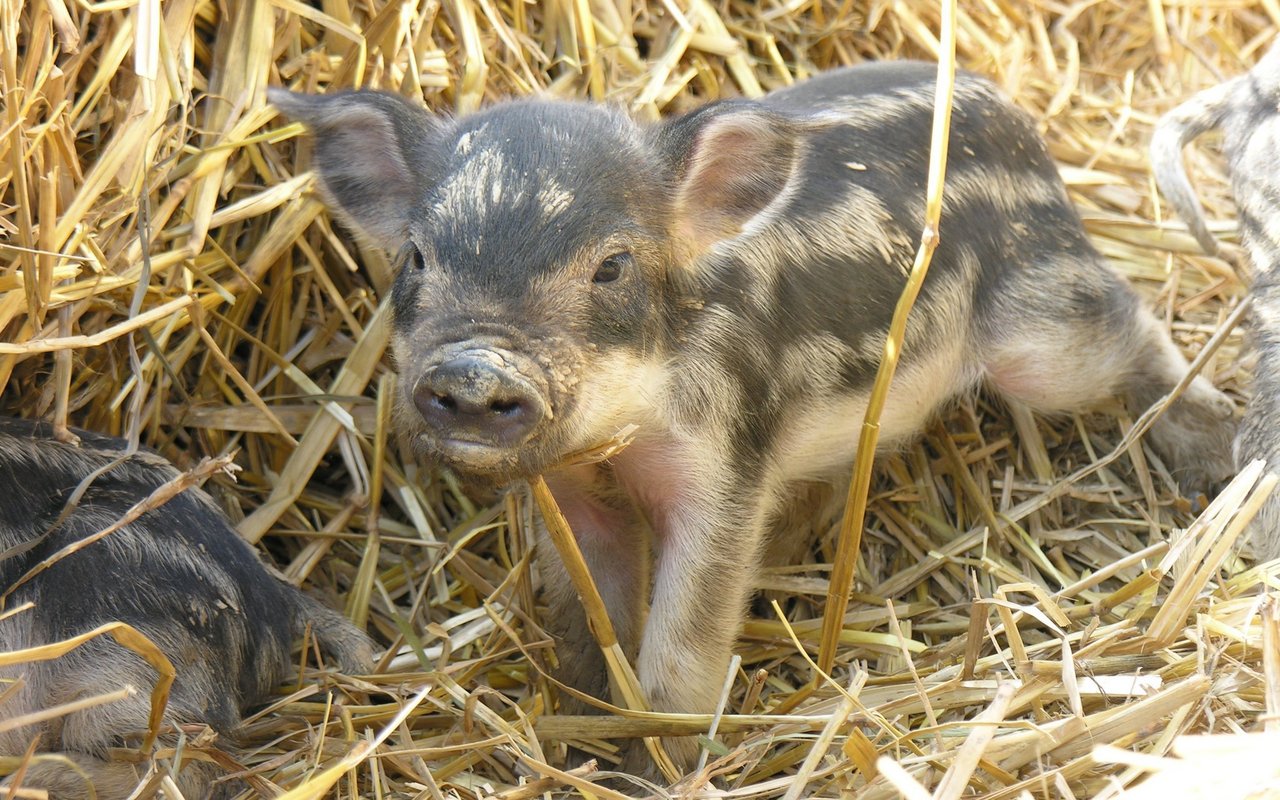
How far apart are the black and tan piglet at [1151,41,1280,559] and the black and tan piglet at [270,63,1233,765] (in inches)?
14.5

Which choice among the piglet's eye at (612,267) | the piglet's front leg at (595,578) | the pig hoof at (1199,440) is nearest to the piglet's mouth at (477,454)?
the piglet's eye at (612,267)

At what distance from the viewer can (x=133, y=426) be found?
358 cm

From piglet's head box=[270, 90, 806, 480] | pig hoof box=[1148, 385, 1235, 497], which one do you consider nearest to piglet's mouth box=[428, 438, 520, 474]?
piglet's head box=[270, 90, 806, 480]

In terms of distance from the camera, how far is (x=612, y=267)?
318 cm

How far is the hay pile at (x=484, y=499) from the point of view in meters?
3.07

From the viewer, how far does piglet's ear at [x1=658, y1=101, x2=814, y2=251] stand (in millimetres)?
3309

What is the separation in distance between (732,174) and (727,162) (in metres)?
0.03

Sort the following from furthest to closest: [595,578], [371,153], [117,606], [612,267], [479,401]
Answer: [595,578]
[371,153]
[117,606]
[612,267]
[479,401]

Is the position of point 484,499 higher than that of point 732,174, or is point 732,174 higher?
point 732,174

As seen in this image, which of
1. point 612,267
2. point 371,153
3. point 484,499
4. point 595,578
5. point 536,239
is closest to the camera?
point 536,239

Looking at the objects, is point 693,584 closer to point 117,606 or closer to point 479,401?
point 479,401

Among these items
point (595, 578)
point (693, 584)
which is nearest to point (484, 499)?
point (595, 578)

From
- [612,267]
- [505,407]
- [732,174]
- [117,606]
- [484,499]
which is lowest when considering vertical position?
[484,499]

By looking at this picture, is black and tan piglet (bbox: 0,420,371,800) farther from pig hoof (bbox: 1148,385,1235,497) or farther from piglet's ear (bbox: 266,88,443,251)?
pig hoof (bbox: 1148,385,1235,497)
